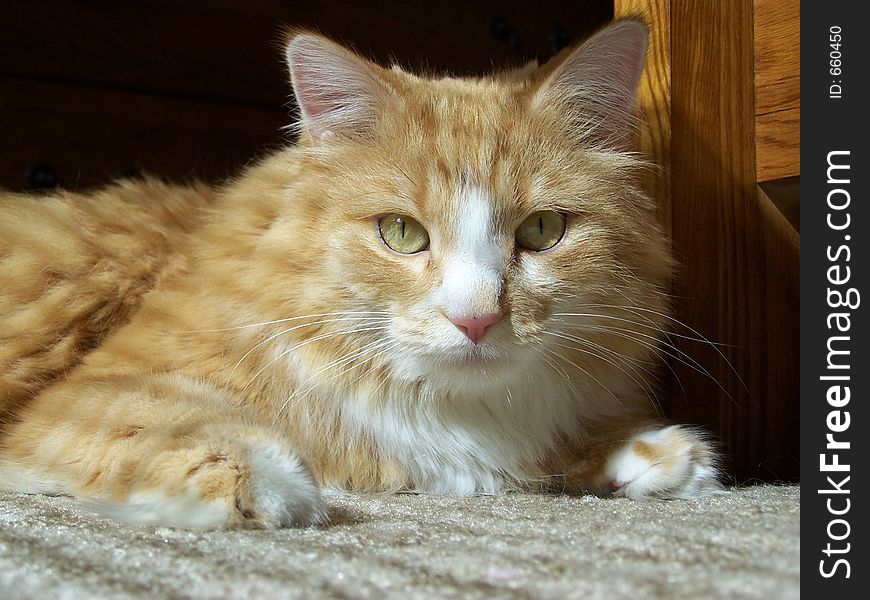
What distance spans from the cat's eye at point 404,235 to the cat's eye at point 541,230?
15 cm

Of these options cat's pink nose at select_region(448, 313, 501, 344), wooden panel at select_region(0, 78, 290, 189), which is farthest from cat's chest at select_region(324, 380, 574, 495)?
wooden panel at select_region(0, 78, 290, 189)

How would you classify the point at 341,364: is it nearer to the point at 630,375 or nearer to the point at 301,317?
the point at 301,317

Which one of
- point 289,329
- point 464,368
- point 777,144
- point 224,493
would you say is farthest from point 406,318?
point 777,144

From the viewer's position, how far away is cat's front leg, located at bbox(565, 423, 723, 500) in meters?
1.27

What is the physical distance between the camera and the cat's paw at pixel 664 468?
1273mm

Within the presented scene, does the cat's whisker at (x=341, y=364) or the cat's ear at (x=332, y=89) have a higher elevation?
the cat's ear at (x=332, y=89)

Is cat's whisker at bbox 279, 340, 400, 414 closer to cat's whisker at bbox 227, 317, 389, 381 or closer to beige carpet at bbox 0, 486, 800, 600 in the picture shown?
cat's whisker at bbox 227, 317, 389, 381

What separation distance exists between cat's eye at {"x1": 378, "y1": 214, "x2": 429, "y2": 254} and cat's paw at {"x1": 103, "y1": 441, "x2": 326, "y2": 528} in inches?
14.9

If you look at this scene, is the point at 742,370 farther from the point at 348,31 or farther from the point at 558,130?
the point at 348,31

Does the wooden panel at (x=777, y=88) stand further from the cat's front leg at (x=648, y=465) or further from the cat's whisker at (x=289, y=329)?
the cat's whisker at (x=289, y=329)

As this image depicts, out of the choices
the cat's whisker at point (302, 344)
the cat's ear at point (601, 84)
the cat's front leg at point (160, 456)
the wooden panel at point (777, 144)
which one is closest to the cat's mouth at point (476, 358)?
the cat's whisker at point (302, 344)

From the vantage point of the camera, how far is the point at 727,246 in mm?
1592

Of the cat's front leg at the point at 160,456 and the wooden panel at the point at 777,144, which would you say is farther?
the wooden panel at the point at 777,144

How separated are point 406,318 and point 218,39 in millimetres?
1618
